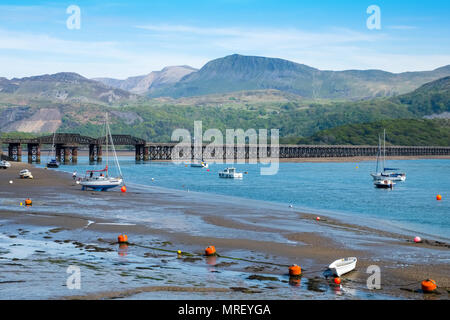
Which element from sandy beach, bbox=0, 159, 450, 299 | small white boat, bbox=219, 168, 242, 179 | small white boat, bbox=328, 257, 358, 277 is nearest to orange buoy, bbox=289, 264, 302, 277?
sandy beach, bbox=0, 159, 450, 299

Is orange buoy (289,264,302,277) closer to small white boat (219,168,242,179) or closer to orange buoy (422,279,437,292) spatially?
orange buoy (422,279,437,292)

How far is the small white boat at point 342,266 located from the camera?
103ft

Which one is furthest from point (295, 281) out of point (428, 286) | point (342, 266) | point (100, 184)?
point (100, 184)

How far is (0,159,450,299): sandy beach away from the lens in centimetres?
2827

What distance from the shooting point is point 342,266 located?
1248 inches

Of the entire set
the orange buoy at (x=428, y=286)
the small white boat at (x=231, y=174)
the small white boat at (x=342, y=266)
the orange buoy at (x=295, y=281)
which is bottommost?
the small white boat at (x=231, y=174)

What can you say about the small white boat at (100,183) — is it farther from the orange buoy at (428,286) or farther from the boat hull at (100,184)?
the orange buoy at (428,286)

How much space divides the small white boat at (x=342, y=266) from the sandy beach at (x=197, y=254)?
47 centimetres

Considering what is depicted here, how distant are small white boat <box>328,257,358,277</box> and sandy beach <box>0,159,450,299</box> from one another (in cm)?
47

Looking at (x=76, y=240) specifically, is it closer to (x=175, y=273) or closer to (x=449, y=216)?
(x=175, y=273)

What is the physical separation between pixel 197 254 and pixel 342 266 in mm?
10385

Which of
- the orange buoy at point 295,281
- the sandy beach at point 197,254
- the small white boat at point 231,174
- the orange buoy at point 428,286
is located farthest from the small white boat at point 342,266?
the small white boat at point 231,174

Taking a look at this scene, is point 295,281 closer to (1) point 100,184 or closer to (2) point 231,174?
(1) point 100,184
